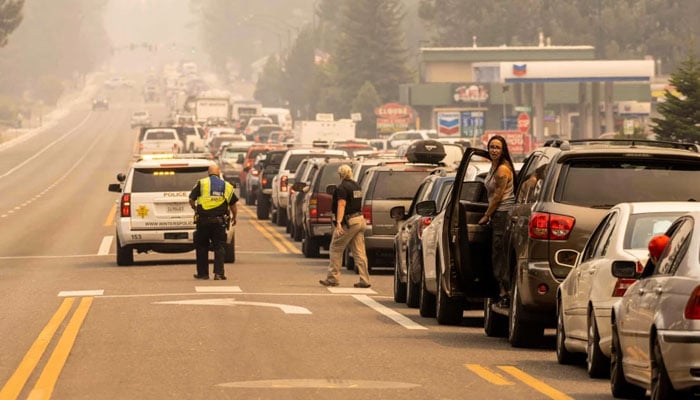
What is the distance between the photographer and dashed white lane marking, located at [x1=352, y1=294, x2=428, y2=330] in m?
19.6

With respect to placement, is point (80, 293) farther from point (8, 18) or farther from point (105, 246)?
point (8, 18)

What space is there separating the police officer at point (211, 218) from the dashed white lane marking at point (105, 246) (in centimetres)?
858

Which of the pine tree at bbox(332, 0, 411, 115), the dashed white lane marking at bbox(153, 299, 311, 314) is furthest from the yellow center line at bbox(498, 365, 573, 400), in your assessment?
the pine tree at bbox(332, 0, 411, 115)

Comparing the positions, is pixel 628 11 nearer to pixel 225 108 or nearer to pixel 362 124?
pixel 362 124

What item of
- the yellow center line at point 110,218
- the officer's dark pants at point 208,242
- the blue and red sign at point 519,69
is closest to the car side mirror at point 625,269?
the officer's dark pants at point 208,242

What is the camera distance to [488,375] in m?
14.6

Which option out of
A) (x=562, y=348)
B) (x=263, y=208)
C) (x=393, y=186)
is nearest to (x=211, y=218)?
(x=393, y=186)

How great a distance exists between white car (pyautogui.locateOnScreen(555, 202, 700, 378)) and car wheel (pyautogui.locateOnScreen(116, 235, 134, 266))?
56.3 ft

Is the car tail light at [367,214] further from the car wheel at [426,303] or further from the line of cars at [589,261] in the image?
the car wheel at [426,303]

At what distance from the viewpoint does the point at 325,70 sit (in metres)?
172

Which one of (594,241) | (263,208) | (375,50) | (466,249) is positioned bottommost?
(263,208)

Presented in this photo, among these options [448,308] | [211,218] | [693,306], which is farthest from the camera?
[211,218]

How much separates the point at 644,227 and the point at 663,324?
3.23 metres

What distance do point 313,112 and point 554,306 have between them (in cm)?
16416
